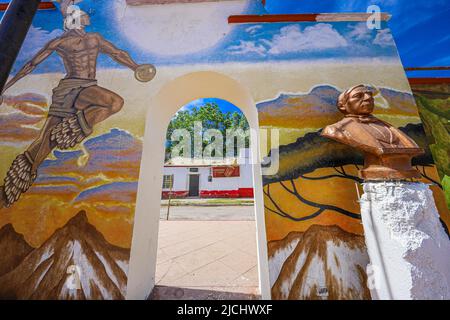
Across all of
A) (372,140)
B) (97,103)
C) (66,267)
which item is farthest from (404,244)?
(97,103)

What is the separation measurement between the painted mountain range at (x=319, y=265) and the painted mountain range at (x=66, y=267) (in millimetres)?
1728

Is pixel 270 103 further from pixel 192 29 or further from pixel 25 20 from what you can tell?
pixel 25 20

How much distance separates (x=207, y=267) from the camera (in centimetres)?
312

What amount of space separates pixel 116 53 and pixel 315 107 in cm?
294

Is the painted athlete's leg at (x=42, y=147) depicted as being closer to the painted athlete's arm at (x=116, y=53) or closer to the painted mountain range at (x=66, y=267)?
the painted mountain range at (x=66, y=267)

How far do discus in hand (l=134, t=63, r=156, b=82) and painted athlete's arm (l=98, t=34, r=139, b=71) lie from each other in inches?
3.2

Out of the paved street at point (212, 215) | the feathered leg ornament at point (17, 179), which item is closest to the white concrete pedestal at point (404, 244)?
the feathered leg ornament at point (17, 179)

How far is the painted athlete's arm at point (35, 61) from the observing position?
261 cm

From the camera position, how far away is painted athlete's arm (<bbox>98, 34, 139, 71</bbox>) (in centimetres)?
254

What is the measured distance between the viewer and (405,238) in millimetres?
1592

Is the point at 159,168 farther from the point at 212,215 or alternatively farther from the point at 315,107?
the point at 212,215

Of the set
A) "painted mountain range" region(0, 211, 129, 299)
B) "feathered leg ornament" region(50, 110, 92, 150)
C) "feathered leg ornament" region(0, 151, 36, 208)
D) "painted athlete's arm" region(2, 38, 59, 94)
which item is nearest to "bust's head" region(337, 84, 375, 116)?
"painted mountain range" region(0, 211, 129, 299)
